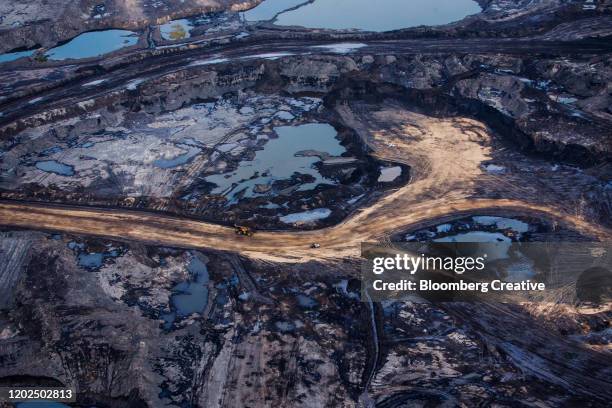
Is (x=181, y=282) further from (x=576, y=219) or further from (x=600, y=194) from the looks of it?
(x=600, y=194)

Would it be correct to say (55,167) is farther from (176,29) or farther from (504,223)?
(504,223)

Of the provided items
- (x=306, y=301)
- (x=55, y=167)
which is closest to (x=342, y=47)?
(x=55, y=167)

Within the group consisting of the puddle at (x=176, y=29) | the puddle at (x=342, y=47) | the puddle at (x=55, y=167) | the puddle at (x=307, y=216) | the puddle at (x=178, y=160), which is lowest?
the puddle at (x=307, y=216)

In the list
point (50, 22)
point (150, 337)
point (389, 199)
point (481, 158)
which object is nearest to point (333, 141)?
point (389, 199)

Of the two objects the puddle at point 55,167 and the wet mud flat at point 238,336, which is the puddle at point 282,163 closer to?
the wet mud flat at point 238,336

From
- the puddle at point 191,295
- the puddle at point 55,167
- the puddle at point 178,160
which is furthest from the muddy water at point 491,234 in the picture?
the puddle at point 55,167

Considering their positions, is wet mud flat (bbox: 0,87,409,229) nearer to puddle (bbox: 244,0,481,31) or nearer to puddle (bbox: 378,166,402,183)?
puddle (bbox: 378,166,402,183)
